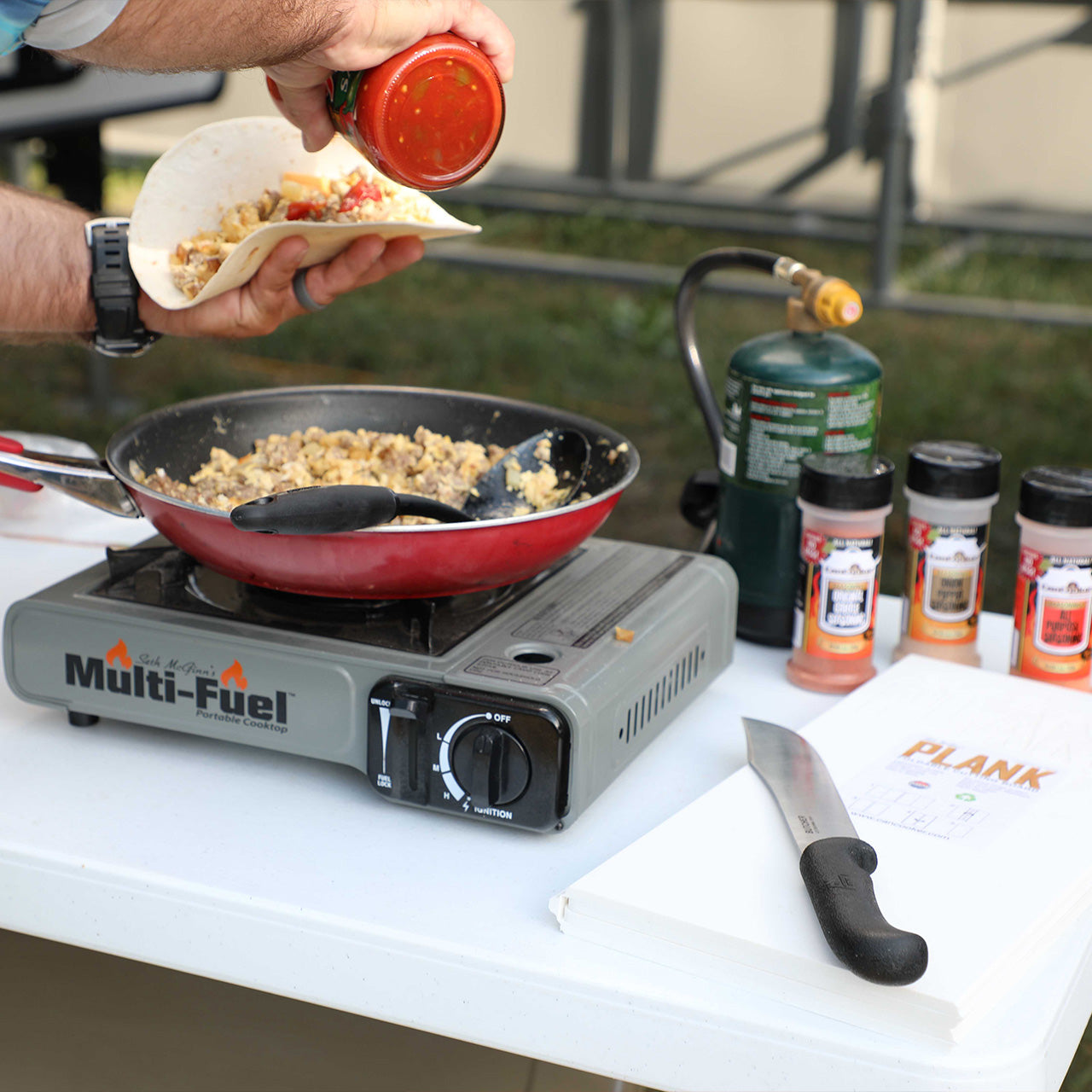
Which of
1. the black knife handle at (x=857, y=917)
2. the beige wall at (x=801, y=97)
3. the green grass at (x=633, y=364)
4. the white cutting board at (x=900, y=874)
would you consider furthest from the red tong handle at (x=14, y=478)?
the beige wall at (x=801, y=97)

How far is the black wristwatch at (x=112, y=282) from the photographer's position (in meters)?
1.23

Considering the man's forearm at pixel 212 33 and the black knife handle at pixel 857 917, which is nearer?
the black knife handle at pixel 857 917

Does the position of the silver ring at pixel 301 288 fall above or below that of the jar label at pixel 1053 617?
above

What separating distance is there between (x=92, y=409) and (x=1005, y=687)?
3388 millimetres

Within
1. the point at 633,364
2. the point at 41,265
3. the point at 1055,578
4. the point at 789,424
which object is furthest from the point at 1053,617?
the point at 633,364

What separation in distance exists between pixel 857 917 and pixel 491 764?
276 mm

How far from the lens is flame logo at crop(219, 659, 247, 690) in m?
0.97

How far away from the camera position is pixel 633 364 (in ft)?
14.4

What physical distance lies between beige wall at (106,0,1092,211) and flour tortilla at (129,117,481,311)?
4408 millimetres

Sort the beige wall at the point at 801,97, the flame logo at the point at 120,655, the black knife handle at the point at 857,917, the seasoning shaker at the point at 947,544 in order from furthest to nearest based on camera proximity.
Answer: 1. the beige wall at the point at 801,97
2. the seasoning shaker at the point at 947,544
3. the flame logo at the point at 120,655
4. the black knife handle at the point at 857,917

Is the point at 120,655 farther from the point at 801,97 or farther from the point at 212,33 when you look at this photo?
the point at 801,97

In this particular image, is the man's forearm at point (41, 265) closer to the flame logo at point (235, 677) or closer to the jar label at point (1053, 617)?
the flame logo at point (235, 677)

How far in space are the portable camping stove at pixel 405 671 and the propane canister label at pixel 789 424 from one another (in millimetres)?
152

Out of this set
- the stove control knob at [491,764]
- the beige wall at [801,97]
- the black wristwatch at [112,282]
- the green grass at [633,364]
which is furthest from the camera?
the beige wall at [801,97]
